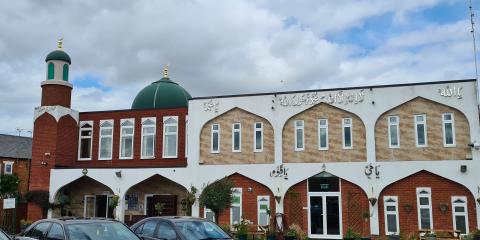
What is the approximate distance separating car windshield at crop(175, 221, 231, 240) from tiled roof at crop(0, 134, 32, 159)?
27.3 meters

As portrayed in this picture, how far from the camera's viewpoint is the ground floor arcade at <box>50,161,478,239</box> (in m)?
21.9

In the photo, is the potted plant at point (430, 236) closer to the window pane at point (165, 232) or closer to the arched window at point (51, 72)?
the window pane at point (165, 232)

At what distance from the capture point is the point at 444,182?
22016 mm

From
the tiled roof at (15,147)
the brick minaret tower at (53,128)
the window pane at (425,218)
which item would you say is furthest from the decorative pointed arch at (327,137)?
the tiled roof at (15,147)

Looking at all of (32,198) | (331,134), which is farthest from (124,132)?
(331,134)

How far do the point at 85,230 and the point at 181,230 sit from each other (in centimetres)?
233

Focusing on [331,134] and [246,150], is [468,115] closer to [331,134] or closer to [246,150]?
[331,134]

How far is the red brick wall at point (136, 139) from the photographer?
89.0 ft

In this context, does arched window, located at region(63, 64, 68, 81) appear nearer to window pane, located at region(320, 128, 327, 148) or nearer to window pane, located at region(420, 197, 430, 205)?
window pane, located at region(320, 128, 327, 148)

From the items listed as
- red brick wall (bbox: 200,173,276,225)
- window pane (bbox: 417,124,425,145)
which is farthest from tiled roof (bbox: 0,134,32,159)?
window pane (bbox: 417,124,425,145)

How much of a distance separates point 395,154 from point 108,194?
1494cm

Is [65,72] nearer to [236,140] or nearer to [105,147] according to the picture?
[105,147]

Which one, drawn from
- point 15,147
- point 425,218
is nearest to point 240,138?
point 425,218

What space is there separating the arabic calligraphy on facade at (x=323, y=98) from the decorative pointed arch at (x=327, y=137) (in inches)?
11.2
